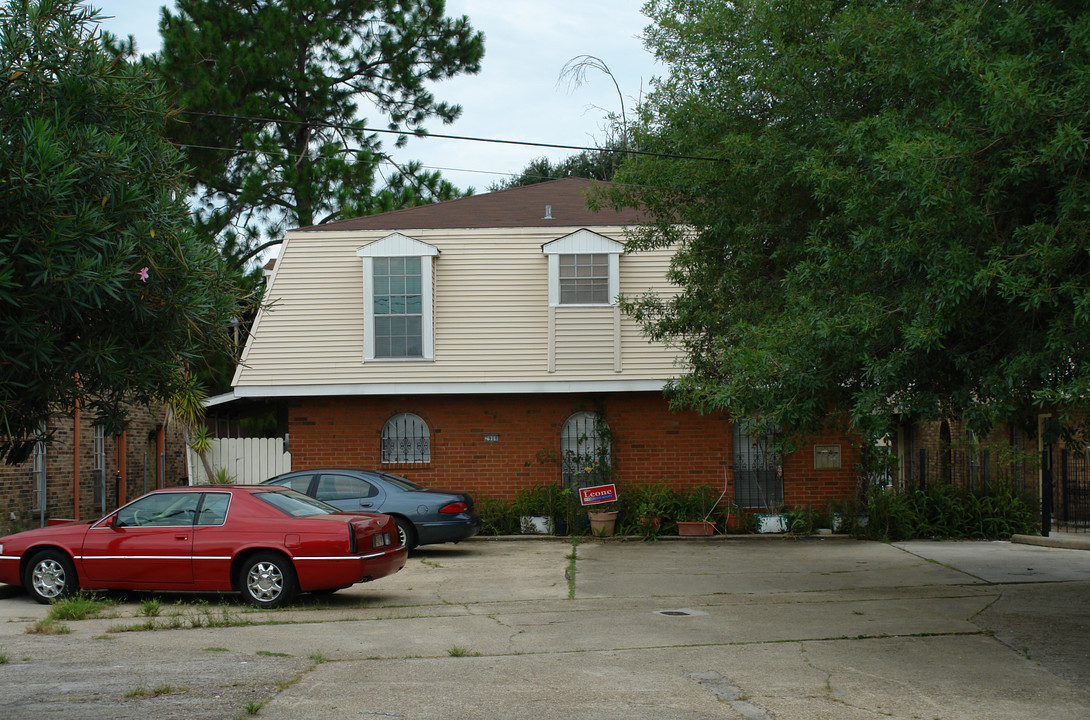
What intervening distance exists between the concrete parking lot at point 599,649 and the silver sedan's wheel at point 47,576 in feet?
0.85

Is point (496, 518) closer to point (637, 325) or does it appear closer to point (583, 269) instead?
point (637, 325)

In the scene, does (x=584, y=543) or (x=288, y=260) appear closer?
(x=584, y=543)

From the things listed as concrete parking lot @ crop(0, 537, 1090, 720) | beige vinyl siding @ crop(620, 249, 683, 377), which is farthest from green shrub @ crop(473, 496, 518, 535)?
concrete parking lot @ crop(0, 537, 1090, 720)

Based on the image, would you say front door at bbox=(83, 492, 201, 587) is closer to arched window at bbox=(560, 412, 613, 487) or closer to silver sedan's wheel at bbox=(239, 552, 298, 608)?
silver sedan's wheel at bbox=(239, 552, 298, 608)

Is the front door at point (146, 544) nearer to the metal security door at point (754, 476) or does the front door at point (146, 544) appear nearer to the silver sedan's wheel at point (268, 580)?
the silver sedan's wheel at point (268, 580)

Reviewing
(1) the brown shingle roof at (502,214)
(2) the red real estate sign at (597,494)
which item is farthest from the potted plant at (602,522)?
(1) the brown shingle roof at (502,214)

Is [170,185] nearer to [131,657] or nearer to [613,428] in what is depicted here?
[131,657]

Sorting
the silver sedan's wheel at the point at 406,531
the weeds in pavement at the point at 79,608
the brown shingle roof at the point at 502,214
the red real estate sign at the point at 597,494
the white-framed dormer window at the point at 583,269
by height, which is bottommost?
the weeds in pavement at the point at 79,608

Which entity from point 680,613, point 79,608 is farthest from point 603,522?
point 79,608

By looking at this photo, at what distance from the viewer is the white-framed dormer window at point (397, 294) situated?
62.2ft

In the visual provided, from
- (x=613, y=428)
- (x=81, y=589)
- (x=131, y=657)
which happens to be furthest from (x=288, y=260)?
(x=131, y=657)

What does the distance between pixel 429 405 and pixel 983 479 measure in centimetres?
1068

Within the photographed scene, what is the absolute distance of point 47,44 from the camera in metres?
5.61

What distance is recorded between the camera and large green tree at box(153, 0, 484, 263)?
1056 inches
